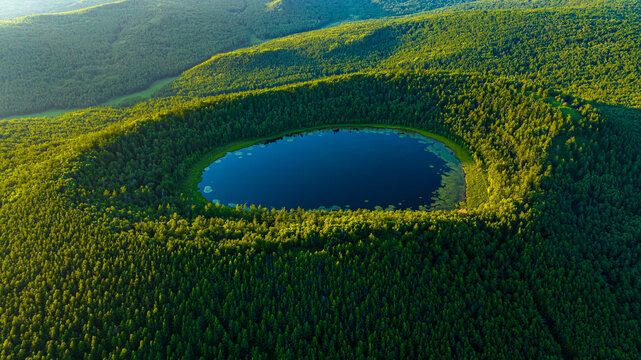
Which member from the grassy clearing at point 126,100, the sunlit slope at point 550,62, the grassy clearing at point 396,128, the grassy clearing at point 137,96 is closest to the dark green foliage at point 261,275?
the grassy clearing at point 396,128

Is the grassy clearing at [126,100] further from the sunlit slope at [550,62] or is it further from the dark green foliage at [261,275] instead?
the dark green foliage at [261,275]

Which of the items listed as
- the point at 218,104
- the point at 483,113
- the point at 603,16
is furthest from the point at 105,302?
the point at 603,16

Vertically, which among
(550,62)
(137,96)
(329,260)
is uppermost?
(137,96)

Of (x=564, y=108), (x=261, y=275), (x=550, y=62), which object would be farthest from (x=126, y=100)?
(x=550, y=62)

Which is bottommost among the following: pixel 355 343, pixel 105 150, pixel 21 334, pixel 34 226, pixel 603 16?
pixel 355 343

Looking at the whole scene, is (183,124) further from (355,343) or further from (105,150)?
(355,343)

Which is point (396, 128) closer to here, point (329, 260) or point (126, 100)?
point (329, 260)

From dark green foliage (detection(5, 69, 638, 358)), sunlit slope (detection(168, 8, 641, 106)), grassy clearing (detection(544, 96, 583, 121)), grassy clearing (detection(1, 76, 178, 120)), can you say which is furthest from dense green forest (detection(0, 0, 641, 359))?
sunlit slope (detection(168, 8, 641, 106))

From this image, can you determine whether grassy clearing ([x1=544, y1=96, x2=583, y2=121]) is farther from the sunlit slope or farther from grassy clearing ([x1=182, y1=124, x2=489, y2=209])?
the sunlit slope
